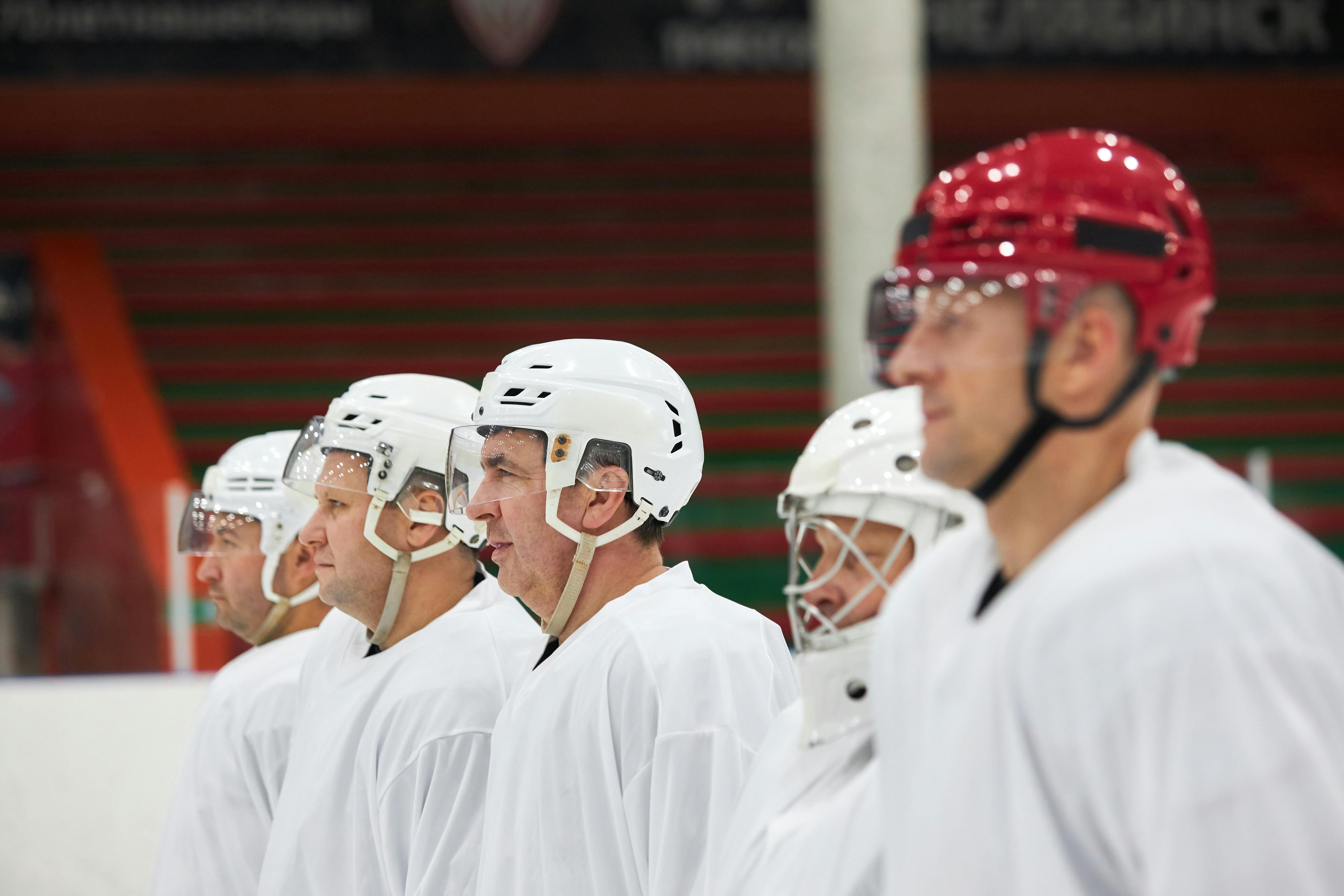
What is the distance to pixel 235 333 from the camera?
9.74 meters

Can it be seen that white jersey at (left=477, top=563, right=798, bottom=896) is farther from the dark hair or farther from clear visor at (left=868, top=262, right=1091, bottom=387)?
clear visor at (left=868, top=262, right=1091, bottom=387)

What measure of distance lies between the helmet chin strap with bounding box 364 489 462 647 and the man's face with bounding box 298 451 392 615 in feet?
0.04

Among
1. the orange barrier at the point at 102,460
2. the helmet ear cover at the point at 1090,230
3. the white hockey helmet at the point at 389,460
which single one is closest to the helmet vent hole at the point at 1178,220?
the helmet ear cover at the point at 1090,230

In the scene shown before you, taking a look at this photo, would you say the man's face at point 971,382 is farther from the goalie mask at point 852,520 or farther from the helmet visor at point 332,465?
the helmet visor at point 332,465

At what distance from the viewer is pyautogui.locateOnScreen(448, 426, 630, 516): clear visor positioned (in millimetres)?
2012

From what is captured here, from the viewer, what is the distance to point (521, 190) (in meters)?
10.8

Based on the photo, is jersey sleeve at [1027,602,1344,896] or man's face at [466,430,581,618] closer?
jersey sleeve at [1027,602,1344,896]

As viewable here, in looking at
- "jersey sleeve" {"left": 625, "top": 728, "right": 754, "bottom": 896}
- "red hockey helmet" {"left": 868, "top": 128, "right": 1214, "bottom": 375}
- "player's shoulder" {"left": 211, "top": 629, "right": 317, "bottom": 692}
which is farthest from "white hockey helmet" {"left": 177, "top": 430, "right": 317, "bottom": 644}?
"red hockey helmet" {"left": 868, "top": 128, "right": 1214, "bottom": 375}

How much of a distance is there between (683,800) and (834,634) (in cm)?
35

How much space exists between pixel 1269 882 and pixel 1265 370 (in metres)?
9.69

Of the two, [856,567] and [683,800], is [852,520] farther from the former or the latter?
[683,800]

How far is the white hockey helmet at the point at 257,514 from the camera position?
3.14 metres

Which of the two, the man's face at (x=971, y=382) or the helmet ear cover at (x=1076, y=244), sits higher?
the helmet ear cover at (x=1076, y=244)

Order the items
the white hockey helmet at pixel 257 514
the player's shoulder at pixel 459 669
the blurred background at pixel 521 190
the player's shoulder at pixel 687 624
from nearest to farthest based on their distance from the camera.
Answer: the player's shoulder at pixel 687 624, the player's shoulder at pixel 459 669, the white hockey helmet at pixel 257 514, the blurred background at pixel 521 190
